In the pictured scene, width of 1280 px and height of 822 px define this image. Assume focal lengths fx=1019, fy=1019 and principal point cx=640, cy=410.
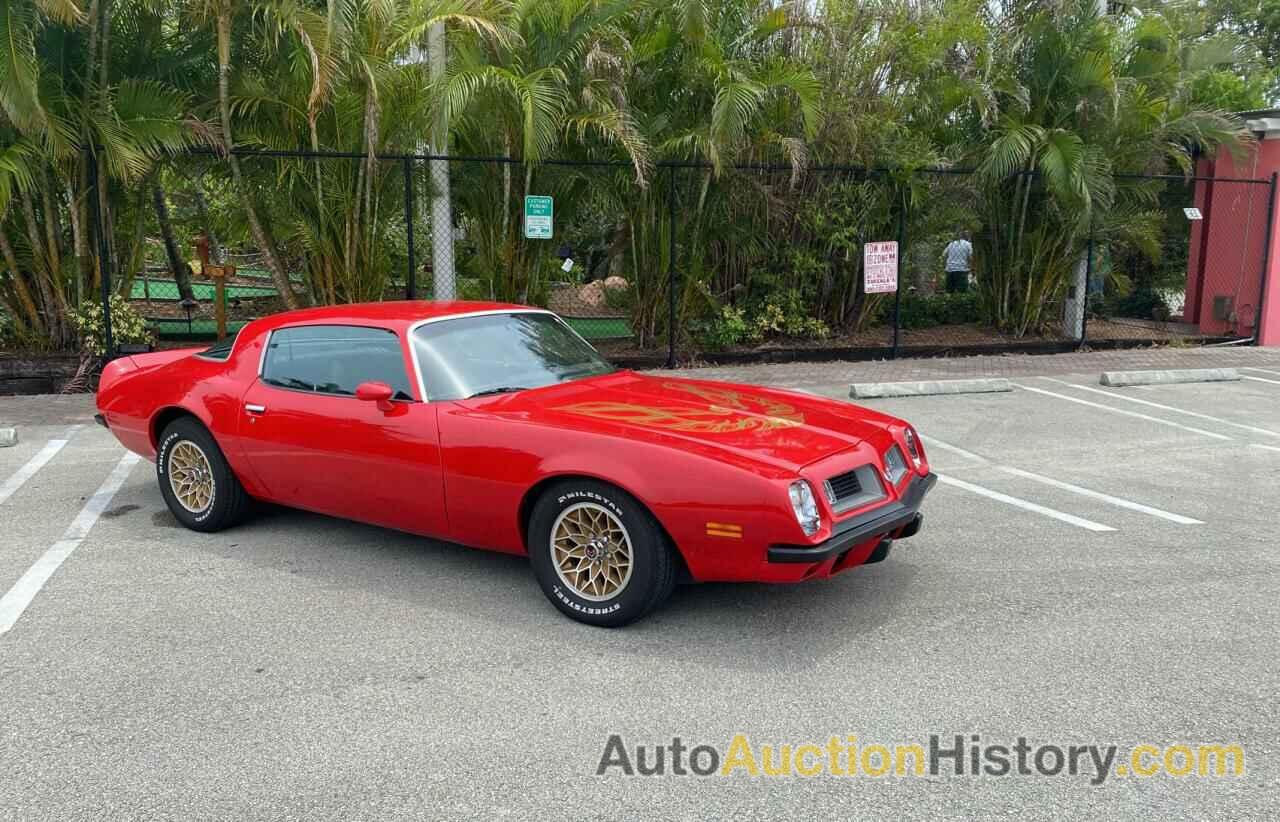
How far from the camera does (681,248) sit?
12773 millimetres

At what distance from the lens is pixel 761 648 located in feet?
13.8

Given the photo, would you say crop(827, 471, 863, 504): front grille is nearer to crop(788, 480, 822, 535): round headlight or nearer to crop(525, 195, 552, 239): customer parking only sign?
crop(788, 480, 822, 535): round headlight

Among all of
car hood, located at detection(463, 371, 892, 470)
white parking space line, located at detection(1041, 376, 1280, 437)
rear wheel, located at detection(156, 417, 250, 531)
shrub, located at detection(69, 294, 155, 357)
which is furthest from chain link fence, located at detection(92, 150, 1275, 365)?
car hood, located at detection(463, 371, 892, 470)

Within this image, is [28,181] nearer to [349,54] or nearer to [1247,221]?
[349,54]

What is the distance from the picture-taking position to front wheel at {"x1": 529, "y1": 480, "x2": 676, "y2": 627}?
4.19 m

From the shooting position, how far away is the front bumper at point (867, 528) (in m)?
3.98

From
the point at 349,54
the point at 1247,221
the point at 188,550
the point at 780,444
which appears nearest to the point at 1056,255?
the point at 1247,221

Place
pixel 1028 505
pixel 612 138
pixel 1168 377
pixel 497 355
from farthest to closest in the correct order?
pixel 1168 377
pixel 612 138
pixel 1028 505
pixel 497 355

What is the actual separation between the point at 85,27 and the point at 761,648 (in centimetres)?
985

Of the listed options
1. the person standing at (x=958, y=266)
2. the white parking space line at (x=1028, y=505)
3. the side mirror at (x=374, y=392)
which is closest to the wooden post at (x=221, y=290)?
the side mirror at (x=374, y=392)

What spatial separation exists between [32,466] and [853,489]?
632 cm

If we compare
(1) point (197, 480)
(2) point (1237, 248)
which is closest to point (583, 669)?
(1) point (197, 480)

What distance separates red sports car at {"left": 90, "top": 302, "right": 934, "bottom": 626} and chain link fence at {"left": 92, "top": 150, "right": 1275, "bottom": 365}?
17.9ft

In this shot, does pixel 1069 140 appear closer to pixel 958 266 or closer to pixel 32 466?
pixel 958 266
